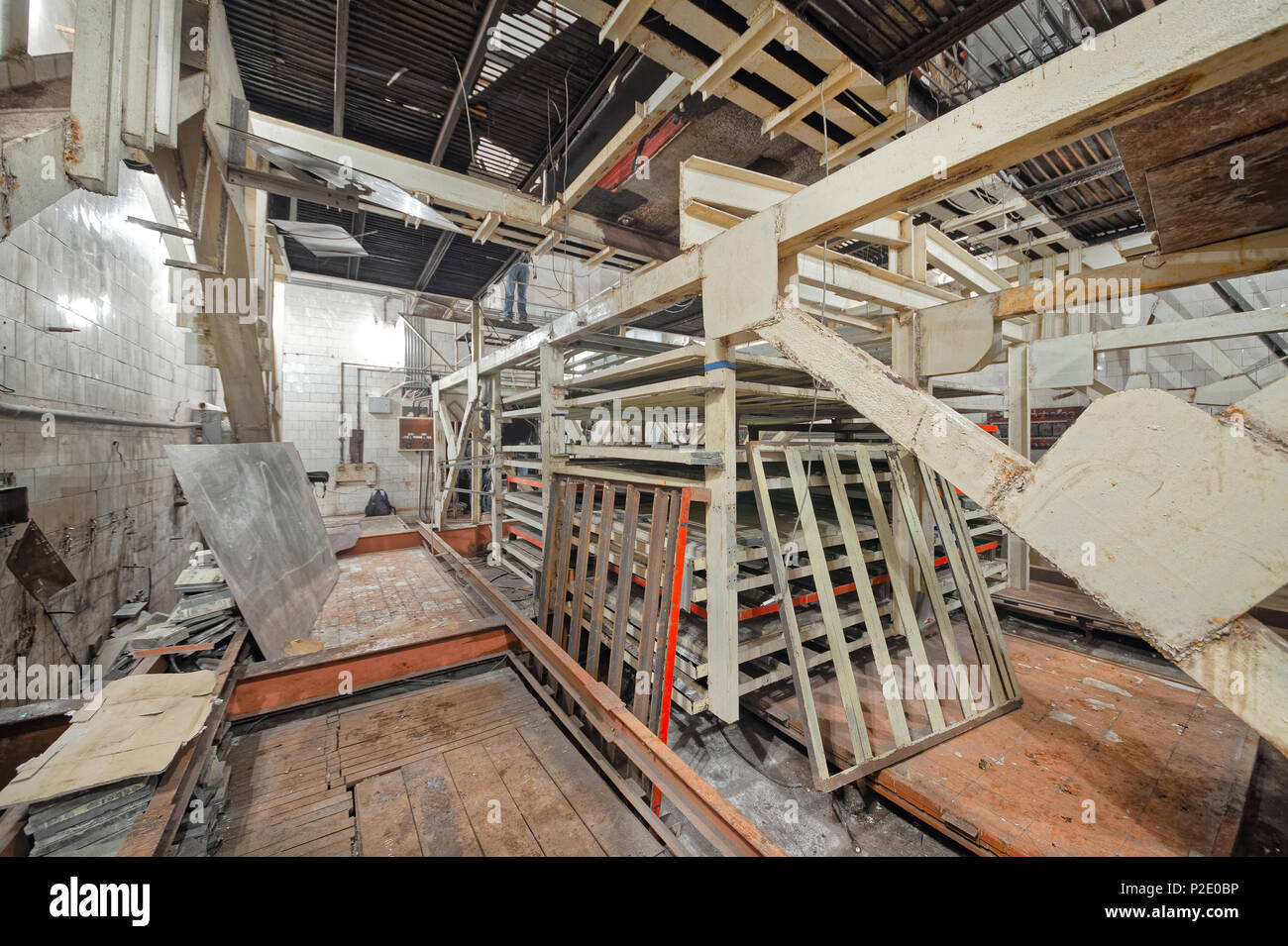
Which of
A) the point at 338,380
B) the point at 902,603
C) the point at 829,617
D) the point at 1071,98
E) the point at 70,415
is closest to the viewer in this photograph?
the point at 1071,98

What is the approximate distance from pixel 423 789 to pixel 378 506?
845 cm

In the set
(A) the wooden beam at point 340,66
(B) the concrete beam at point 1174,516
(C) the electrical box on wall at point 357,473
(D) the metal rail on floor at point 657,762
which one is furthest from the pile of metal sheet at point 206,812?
(C) the electrical box on wall at point 357,473

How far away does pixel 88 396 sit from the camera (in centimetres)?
319

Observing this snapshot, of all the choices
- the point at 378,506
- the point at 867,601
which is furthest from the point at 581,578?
the point at 378,506

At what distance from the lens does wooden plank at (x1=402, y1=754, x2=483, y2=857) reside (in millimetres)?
1848

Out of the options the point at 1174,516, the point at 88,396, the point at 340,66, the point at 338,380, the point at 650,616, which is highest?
the point at 340,66

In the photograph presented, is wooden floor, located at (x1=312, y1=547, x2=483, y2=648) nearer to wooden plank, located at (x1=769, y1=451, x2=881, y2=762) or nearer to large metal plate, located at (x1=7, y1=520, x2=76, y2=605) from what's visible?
large metal plate, located at (x1=7, y1=520, x2=76, y2=605)

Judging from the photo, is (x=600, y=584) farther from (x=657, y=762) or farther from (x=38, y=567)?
(x=38, y=567)

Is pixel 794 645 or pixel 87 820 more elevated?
pixel 794 645

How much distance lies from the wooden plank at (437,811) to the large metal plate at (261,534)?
153cm

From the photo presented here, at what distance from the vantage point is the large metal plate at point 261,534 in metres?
3.04

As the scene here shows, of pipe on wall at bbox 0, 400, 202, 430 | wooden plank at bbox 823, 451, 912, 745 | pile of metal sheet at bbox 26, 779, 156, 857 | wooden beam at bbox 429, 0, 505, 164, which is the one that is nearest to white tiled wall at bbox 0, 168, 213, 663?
pipe on wall at bbox 0, 400, 202, 430

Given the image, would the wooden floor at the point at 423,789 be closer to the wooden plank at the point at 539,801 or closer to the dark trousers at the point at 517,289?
the wooden plank at the point at 539,801
